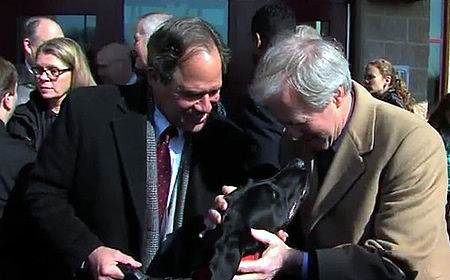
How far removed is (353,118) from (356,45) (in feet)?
16.3

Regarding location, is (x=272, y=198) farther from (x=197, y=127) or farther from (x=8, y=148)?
(x=8, y=148)

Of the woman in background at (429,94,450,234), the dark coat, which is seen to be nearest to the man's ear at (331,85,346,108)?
the dark coat

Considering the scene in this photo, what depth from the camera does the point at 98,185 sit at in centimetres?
307

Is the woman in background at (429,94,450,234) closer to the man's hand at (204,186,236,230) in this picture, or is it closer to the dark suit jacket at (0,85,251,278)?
the dark suit jacket at (0,85,251,278)

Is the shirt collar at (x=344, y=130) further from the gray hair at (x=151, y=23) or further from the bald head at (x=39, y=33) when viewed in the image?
the bald head at (x=39, y=33)

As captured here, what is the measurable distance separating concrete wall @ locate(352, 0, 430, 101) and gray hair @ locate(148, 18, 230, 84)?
486 centimetres

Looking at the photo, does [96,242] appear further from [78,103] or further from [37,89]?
[37,89]

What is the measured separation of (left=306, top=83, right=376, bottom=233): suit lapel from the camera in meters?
2.92

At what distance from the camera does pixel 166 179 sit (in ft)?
10.4

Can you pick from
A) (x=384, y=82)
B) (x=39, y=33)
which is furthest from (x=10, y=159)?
(x=384, y=82)

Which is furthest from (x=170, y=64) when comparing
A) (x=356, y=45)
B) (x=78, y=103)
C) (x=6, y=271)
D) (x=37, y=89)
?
(x=356, y=45)

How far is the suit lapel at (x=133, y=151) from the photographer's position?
10.0ft

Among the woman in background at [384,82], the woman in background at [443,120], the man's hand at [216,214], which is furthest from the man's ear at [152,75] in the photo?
the woman in background at [384,82]

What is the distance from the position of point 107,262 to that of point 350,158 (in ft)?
2.74
